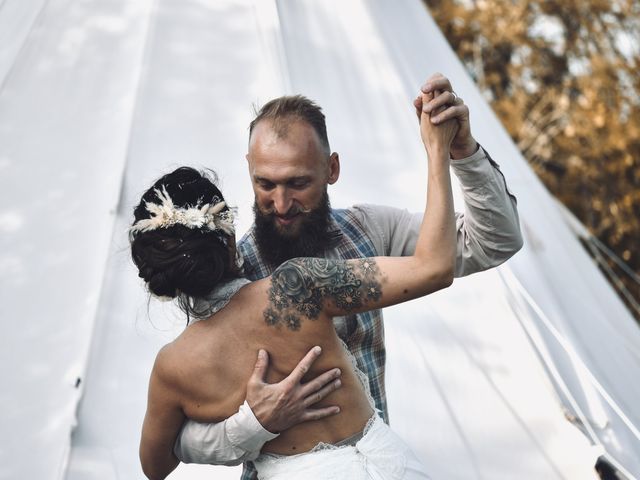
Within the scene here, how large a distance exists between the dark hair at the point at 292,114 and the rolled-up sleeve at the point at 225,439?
0.81m

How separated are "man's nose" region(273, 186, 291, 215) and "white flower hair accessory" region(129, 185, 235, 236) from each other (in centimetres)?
35

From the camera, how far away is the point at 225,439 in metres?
1.87

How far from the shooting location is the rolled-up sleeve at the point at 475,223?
220 centimetres

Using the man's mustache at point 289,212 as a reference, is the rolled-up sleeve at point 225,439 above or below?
below

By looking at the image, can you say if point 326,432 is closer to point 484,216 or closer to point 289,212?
point 289,212

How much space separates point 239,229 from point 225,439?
1.51m

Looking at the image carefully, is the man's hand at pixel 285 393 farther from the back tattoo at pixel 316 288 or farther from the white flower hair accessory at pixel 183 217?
the white flower hair accessory at pixel 183 217

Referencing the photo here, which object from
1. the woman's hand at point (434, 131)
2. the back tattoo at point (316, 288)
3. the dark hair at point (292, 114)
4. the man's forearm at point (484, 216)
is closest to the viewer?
the back tattoo at point (316, 288)

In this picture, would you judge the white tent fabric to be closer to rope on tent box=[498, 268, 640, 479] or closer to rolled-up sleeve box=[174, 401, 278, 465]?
rope on tent box=[498, 268, 640, 479]

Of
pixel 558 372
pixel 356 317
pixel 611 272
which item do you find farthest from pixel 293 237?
pixel 611 272

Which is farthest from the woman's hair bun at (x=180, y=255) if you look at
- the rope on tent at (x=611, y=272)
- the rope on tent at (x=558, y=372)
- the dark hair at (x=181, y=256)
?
the rope on tent at (x=611, y=272)

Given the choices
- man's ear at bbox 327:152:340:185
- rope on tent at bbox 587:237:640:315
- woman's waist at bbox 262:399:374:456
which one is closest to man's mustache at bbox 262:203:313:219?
man's ear at bbox 327:152:340:185

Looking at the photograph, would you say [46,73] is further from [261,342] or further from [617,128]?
[617,128]

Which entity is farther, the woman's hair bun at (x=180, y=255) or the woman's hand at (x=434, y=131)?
the woman's hand at (x=434, y=131)
